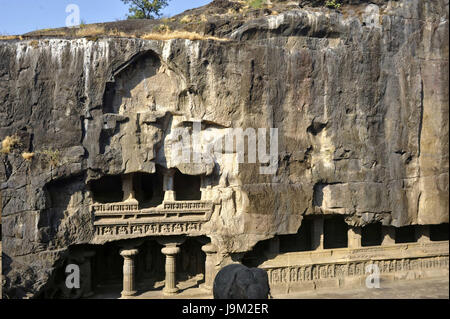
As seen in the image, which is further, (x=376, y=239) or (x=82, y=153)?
(x=376, y=239)

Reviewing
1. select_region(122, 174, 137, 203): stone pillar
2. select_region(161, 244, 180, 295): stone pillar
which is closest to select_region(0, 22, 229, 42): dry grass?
select_region(122, 174, 137, 203): stone pillar

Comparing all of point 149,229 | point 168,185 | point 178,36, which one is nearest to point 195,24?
point 178,36

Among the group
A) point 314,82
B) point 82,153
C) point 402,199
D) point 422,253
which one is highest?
point 314,82

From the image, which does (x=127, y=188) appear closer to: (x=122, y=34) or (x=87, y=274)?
(x=87, y=274)

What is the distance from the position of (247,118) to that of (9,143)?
23.8 feet

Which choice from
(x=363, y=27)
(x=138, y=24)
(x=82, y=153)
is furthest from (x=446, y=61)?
(x=82, y=153)

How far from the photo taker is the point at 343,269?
598 inches

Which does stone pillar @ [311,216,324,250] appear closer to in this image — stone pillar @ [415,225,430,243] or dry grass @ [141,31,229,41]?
stone pillar @ [415,225,430,243]

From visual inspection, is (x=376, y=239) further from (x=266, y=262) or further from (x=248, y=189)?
(x=248, y=189)

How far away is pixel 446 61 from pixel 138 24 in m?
11.5

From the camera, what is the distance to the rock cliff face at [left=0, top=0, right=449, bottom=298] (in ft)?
41.7

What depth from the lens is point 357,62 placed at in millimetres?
14891

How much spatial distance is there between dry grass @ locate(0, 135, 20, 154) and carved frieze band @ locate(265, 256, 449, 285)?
8776 millimetres

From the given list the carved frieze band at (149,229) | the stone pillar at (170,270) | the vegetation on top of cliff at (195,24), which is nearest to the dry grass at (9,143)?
the vegetation on top of cliff at (195,24)
